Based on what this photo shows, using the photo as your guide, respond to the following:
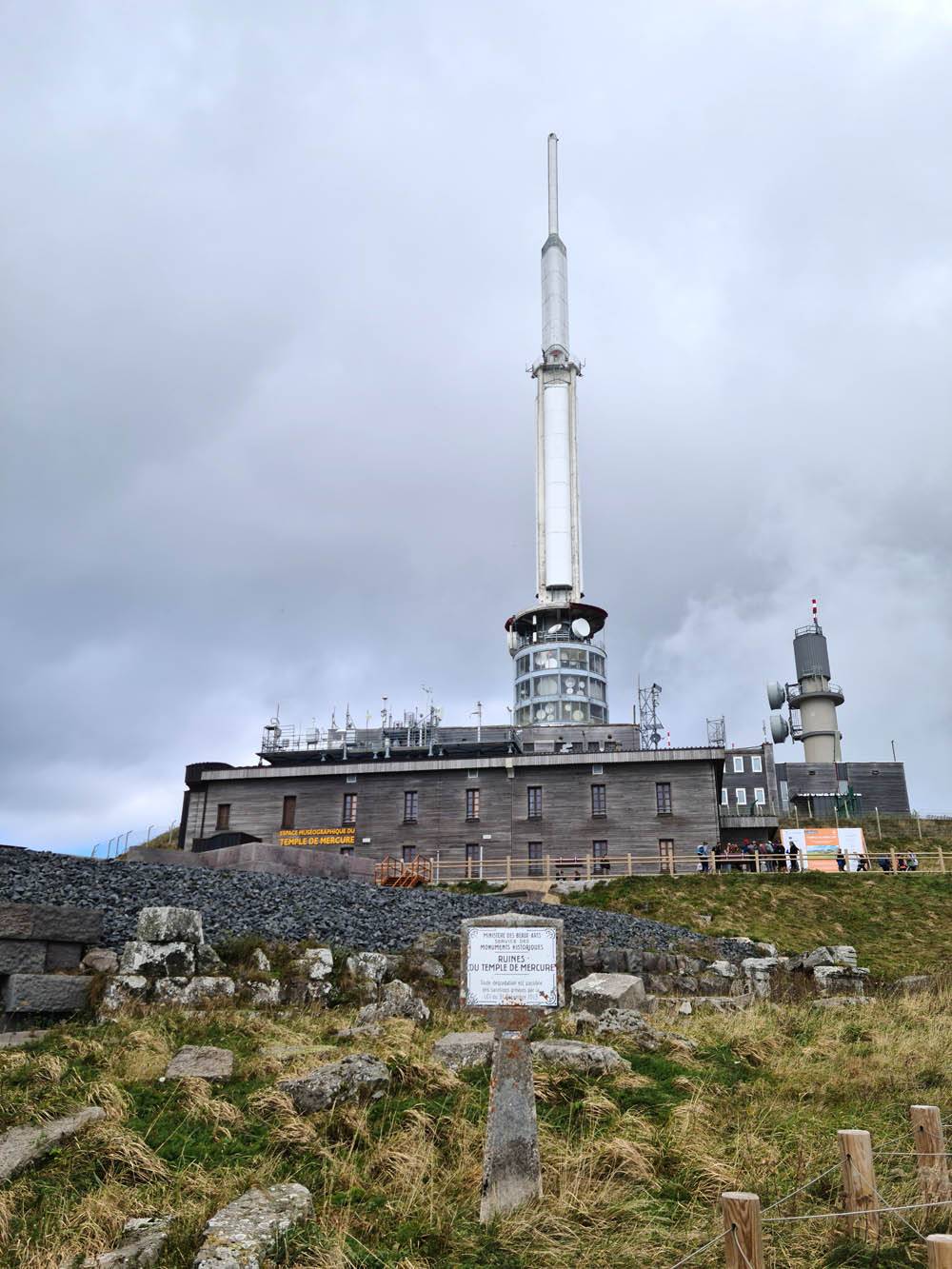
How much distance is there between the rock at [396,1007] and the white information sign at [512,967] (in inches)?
247

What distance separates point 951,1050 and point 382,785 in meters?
35.4

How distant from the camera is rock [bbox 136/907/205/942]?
14047 millimetres

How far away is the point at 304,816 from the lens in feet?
149

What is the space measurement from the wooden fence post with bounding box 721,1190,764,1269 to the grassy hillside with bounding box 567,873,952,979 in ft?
65.9

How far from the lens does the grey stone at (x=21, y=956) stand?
12734 mm

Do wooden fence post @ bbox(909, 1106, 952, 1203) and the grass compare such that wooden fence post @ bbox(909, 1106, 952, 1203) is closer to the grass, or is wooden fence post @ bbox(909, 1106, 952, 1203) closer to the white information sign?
the grass

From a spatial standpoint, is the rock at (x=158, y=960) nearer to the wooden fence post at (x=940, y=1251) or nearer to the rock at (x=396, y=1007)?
the rock at (x=396, y=1007)

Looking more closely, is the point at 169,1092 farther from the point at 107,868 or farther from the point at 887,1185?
the point at 107,868

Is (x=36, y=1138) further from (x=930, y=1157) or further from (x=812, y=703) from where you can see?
(x=812, y=703)

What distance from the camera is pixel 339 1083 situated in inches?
336

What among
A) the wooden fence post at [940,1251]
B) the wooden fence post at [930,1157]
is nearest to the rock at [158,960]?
the wooden fence post at [930,1157]

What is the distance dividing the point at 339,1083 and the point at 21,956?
22.0 feet

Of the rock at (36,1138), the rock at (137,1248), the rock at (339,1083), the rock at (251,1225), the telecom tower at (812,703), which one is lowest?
the rock at (137,1248)

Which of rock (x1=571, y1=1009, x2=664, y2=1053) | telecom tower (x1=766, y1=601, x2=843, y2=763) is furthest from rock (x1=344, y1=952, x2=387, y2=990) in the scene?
telecom tower (x1=766, y1=601, x2=843, y2=763)
